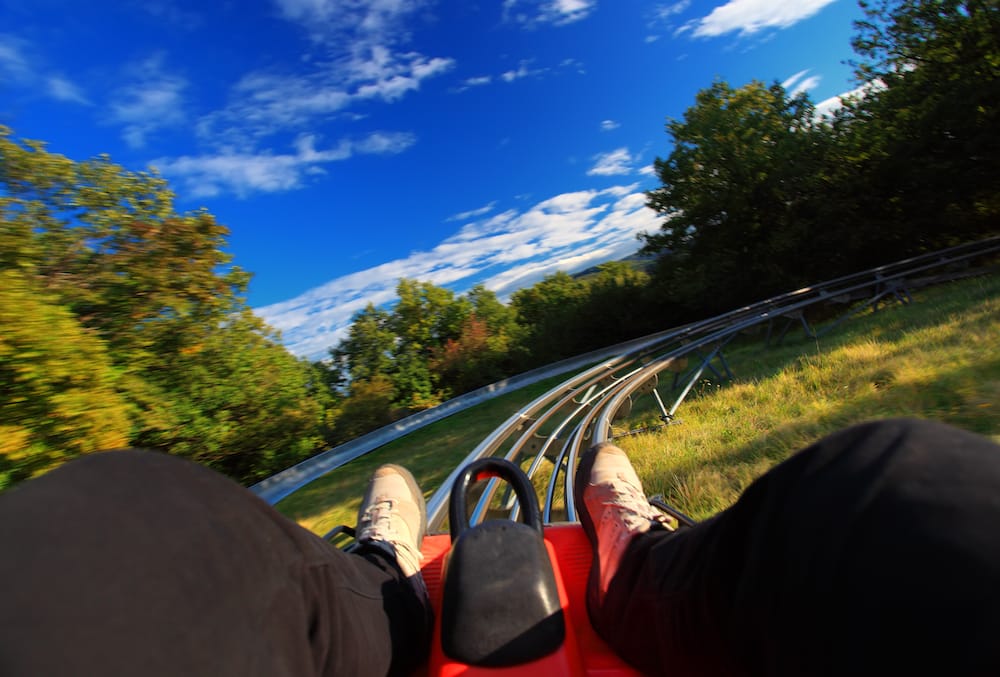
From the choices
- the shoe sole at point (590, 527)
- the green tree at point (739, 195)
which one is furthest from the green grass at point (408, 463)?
the green tree at point (739, 195)

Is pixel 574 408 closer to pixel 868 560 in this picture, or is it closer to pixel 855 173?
pixel 868 560

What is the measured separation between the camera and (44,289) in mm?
5539

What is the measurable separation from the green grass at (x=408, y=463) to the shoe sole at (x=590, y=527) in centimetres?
310

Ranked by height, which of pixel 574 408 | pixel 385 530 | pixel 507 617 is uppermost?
pixel 385 530

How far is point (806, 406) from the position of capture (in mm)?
3346

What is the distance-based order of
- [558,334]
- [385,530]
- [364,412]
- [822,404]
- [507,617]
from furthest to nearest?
[558,334] < [364,412] < [822,404] < [385,530] < [507,617]

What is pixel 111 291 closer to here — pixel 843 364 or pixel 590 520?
pixel 590 520

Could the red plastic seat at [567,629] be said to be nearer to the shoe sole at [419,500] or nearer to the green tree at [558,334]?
the shoe sole at [419,500]

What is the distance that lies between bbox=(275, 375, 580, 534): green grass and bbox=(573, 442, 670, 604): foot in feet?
10.3

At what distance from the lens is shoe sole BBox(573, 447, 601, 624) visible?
4.40 feet

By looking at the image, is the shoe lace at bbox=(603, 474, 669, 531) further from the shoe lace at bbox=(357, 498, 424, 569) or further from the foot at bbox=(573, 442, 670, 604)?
the shoe lace at bbox=(357, 498, 424, 569)

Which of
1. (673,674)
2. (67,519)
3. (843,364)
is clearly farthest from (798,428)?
(67,519)

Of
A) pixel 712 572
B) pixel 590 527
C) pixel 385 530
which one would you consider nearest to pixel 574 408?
pixel 590 527

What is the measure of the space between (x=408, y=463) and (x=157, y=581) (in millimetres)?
6010
